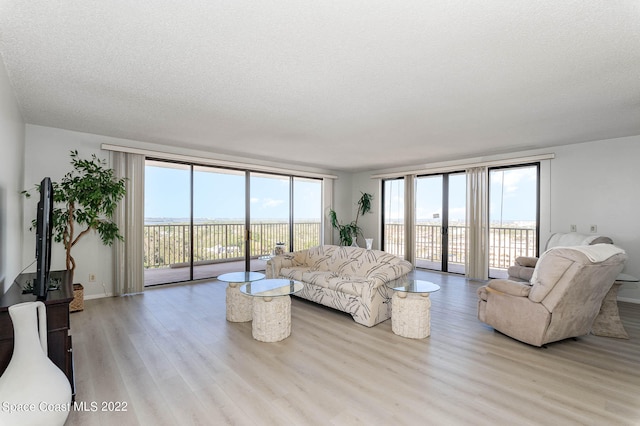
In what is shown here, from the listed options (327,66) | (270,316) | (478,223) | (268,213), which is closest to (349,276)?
(270,316)

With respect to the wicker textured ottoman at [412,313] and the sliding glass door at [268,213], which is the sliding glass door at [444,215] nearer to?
the sliding glass door at [268,213]

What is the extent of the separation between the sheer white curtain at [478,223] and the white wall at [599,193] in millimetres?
879

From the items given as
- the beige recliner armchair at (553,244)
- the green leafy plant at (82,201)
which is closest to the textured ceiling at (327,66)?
the green leafy plant at (82,201)

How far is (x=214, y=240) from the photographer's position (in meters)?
7.10

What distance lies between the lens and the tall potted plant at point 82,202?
12.8 feet

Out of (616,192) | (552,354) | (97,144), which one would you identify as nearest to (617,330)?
(552,354)

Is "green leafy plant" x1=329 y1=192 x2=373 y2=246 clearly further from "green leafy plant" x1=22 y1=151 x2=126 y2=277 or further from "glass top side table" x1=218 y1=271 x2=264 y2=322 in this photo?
"green leafy plant" x1=22 y1=151 x2=126 y2=277

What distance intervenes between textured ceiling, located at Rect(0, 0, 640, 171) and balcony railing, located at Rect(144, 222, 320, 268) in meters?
2.79

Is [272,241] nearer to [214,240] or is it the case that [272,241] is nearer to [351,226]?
[214,240]

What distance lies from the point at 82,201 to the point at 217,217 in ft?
9.26

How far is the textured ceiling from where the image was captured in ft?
5.72

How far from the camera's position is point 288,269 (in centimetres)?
466

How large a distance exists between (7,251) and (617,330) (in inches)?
244

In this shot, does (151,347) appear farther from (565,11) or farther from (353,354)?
(565,11)
